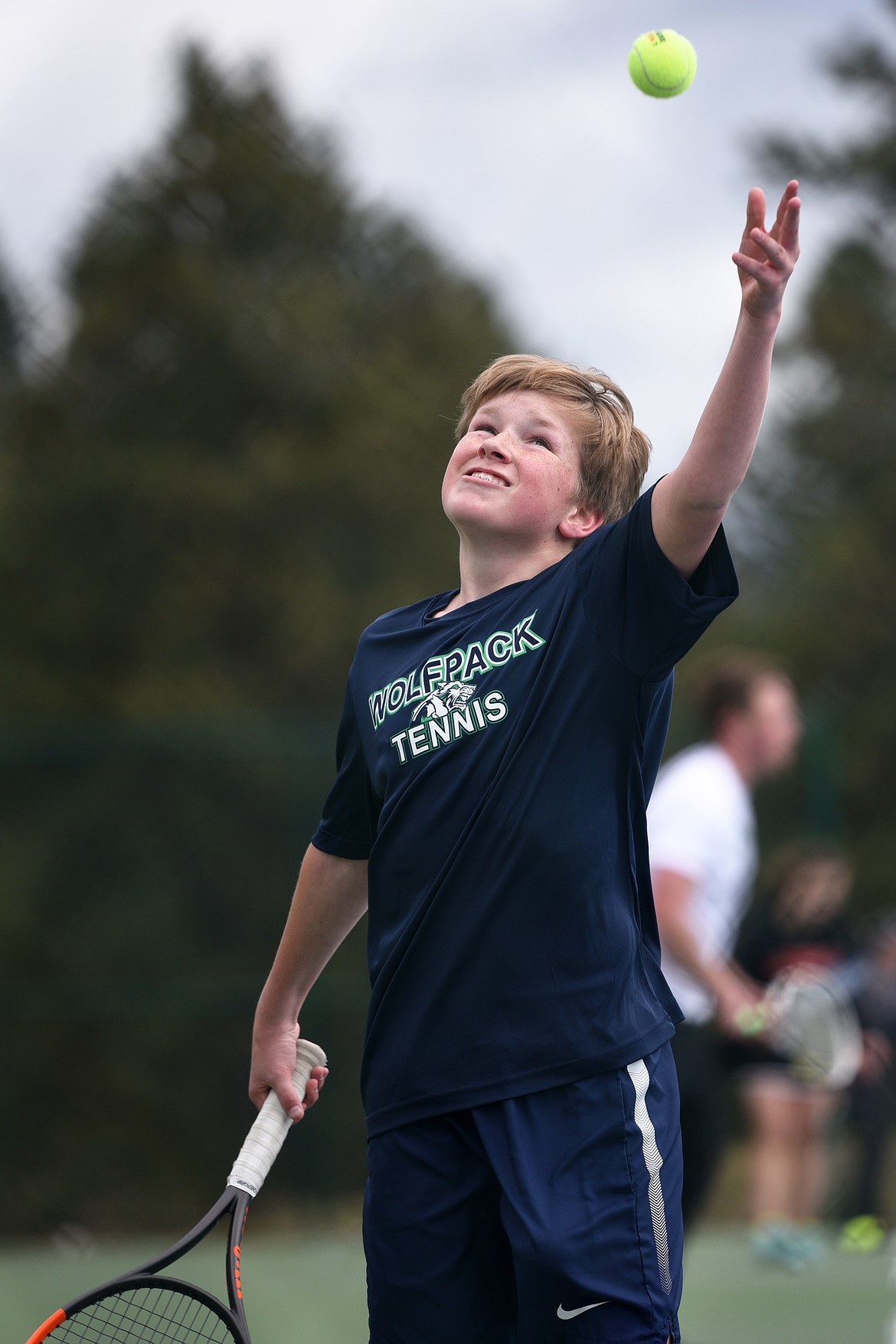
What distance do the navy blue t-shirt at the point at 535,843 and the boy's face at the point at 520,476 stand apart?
4.1 inches

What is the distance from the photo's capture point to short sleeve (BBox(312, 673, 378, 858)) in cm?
199

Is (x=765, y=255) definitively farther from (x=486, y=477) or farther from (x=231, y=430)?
(x=231, y=430)

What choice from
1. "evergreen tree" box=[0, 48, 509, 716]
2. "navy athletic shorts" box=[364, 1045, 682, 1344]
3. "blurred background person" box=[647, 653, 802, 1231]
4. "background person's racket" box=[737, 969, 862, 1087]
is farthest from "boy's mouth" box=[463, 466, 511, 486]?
"evergreen tree" box=[0, 48, 509, 716]

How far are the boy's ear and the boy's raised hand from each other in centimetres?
44

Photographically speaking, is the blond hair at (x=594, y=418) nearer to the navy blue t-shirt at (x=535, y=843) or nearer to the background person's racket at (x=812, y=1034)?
the navy blue t-shirt at (x=535, y=843)

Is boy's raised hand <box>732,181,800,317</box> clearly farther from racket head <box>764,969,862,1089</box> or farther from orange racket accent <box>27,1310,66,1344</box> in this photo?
racket head <box>764,969,862,1089</box>

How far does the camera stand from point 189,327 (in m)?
10.7

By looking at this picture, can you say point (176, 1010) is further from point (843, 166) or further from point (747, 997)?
point (843, 166)

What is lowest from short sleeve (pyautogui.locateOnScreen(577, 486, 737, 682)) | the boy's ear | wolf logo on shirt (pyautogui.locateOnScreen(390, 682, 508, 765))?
wolf logo on shirt (pyautogui.locateOnScreen(390, 682, 508, 765))

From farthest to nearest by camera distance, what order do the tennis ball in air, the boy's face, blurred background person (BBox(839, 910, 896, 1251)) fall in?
blurred background person (BBox(839, 910, 896, 1251)) → the tennis ball in air → the boy's face

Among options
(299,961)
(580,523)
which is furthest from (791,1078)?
(580,523)

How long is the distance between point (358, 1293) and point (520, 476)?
3356 mm

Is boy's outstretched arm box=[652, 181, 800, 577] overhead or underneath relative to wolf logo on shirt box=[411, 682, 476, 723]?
overhead

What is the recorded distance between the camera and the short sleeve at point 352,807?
78.4 inches
